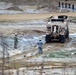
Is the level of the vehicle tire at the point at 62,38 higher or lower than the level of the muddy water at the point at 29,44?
higher

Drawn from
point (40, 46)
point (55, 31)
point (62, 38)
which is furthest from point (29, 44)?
point (40, 46)

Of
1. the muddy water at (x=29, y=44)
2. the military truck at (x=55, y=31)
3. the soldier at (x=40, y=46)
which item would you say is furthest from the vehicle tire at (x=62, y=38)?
the soldier at (x=40, y=46)

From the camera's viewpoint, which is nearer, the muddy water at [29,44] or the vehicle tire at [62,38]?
the muddy water at [29,44]

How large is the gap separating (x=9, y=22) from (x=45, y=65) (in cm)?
1997

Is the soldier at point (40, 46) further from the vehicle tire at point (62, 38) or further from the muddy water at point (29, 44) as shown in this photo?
the vehicle tire at point (62, 38)

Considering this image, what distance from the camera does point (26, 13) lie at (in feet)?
154

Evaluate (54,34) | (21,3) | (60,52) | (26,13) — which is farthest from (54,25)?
(21,3)

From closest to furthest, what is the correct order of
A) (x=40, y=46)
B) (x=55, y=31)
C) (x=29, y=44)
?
(x=40, y=46)
(x=29, y=44)
(x=55, y=31)

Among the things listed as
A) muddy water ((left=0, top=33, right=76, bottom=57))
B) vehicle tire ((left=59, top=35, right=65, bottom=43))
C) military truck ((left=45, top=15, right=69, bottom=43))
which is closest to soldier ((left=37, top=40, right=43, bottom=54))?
muddy water ((left=0, top=33, right=76, bottom=57))

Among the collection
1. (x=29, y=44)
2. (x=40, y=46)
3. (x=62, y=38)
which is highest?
(x=40, y=46)

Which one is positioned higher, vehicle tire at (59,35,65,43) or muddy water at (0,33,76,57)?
vehicle tire at (59,35,65,43)

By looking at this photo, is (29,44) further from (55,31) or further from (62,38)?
(62,38)

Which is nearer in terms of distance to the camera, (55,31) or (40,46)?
(40,46)

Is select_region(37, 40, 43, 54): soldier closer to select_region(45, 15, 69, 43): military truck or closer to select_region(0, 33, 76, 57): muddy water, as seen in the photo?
select_region(0, 33, 76, 57): muddy water
